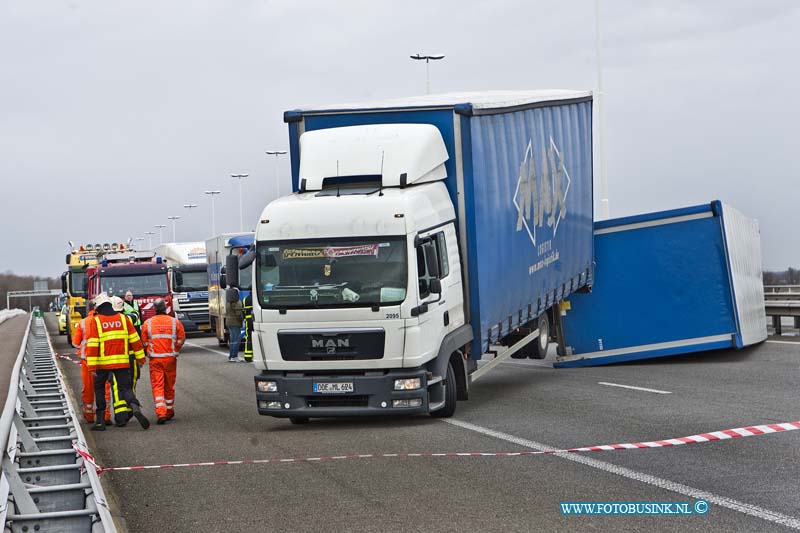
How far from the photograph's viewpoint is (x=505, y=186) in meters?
16.1

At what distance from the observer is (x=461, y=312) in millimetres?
15000

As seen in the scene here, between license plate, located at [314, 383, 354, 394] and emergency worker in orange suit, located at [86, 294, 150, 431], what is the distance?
236 cm

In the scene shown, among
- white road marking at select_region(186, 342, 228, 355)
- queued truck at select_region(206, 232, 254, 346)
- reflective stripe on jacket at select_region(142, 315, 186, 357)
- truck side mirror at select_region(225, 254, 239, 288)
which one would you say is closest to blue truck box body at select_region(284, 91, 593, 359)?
truck side mirror at select_region(225, 254, 239, 288)

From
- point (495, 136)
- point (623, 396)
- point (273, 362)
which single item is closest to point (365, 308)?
point (273, 362)

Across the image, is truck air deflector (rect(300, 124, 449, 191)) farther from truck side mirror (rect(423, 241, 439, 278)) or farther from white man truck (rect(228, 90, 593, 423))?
truck side mirror (rect(423, 241, 439, 278))

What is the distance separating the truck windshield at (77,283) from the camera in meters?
37.9

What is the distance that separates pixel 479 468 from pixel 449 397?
4.01m

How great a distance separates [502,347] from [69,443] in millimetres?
9689

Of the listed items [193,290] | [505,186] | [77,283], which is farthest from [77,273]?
[505,186]

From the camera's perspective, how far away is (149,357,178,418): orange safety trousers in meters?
15.3

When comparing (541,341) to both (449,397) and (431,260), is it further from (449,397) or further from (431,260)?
(431,260)

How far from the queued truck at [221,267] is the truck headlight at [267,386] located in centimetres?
1557

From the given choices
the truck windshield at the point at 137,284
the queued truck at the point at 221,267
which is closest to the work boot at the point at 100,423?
the queued truck at the point at 221,267

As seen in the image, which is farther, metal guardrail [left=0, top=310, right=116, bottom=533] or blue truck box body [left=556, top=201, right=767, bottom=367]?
blue truck box body [left=556, top=201, right=767, bottom=367]
